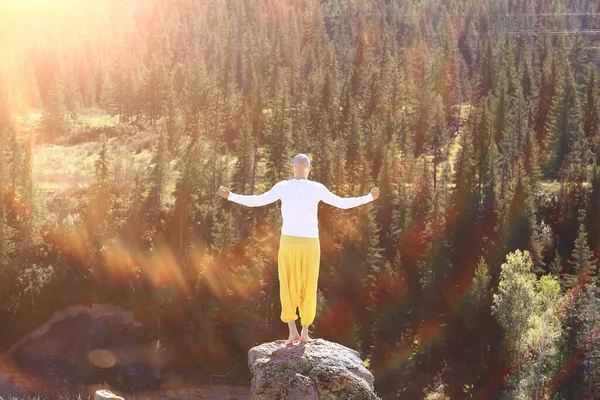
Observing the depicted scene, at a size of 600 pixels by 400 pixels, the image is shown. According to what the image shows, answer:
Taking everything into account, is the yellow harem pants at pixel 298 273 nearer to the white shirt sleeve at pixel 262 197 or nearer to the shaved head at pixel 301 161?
the white shirt sleeve at pixel 262 197

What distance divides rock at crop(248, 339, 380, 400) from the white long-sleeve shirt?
7.69ft

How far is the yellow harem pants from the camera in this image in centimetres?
1398

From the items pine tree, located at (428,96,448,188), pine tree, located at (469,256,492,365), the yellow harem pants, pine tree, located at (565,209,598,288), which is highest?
the yellow harem pants

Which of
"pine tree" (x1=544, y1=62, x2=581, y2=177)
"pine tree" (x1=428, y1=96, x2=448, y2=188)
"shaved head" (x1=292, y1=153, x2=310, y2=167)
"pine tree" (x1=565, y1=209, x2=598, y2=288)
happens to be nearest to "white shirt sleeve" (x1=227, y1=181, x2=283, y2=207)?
"shaved head" (x1=292, y1=153, x2=310, y2=167)

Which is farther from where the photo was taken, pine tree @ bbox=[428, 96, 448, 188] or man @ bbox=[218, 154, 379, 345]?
pine tree @ bbox=[428, 96, 448, 188]

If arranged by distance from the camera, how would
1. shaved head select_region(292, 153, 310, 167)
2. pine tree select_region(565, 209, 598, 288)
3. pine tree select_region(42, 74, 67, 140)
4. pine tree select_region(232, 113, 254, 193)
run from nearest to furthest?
1. shaved head select_region(292, 153, 310, 167)
2. pine tree select_region(565, 209, 598, 288)
3. pine tree select_region(232, 113, 254, 193)
4. pine tree select_region(42, 74, 67, 140)

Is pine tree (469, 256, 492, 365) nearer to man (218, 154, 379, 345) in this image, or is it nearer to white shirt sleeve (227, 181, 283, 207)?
man (218, 154, 379, 345)

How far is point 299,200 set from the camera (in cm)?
1384

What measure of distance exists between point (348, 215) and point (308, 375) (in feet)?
159

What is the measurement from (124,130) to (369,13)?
71.4m

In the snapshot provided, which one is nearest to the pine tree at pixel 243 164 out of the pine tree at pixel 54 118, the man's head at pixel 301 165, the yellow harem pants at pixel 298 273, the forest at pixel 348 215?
the forest at pixel 348 215

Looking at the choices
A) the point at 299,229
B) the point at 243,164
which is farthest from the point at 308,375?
the point at 243,164

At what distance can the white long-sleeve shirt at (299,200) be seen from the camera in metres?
13.8

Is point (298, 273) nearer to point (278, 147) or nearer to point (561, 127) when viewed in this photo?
point (278, 147)
